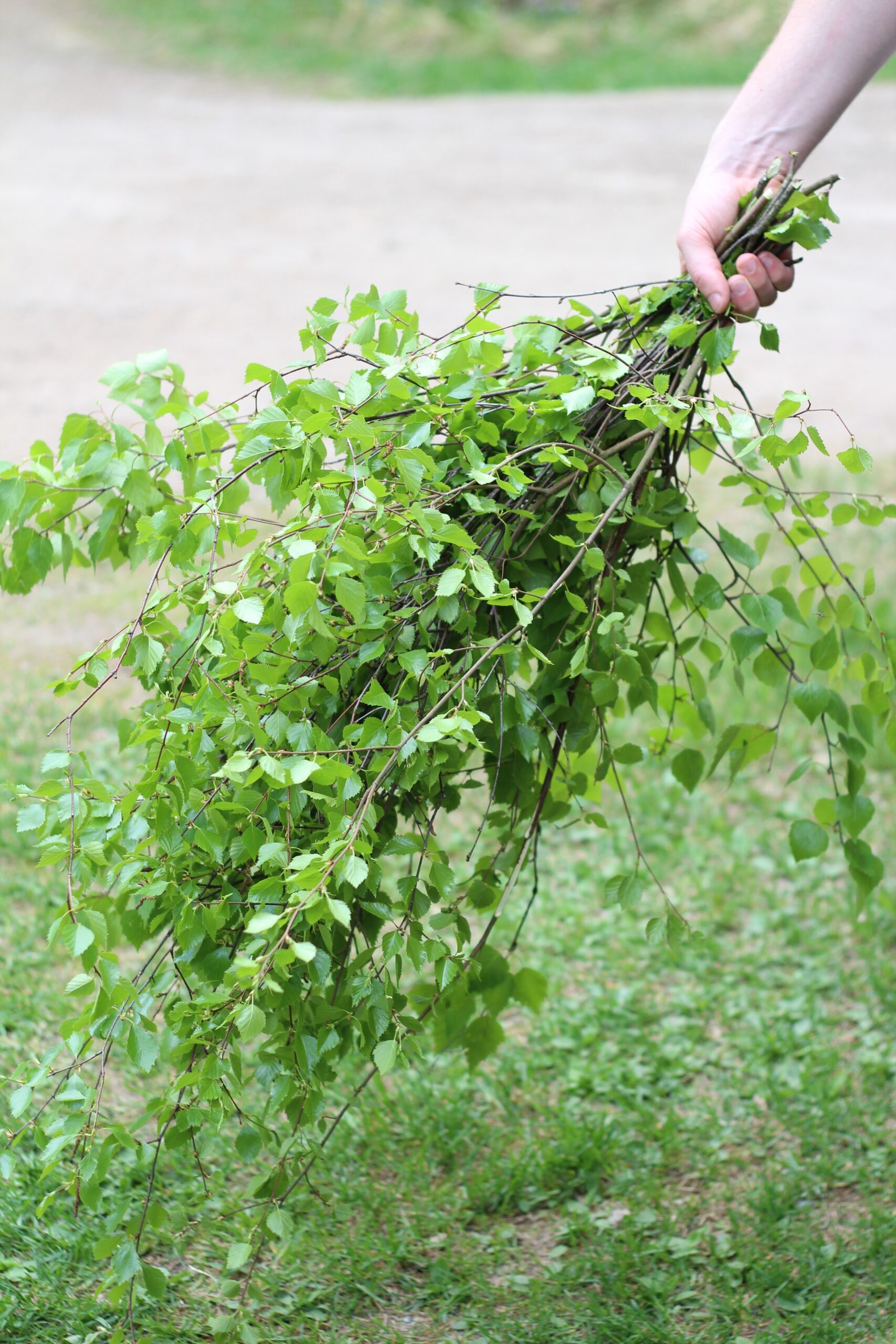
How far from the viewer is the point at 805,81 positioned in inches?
76.5

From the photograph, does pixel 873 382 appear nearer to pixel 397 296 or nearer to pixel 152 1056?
pixel 397 296

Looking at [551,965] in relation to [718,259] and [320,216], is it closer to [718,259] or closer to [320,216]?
[718,259]

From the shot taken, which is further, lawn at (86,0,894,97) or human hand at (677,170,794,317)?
lawn at (86,0,894,97)

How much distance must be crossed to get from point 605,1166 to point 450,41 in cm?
1098

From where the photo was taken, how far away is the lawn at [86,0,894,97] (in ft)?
34.5

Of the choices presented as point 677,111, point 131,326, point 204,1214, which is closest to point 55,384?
point 131,326

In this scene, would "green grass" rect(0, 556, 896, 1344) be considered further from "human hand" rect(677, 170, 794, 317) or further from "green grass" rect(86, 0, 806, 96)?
"green grass" rect(86, 0, 806, 96)

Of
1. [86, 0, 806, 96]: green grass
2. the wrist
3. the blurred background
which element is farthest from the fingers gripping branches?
[86, 0, 806, 96]: green grass

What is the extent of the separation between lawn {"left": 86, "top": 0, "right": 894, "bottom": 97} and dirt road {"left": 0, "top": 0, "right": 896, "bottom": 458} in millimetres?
425

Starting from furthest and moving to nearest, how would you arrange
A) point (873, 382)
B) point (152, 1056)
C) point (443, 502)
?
point (873, 382)
point (443, 502)
point (152, 1056)

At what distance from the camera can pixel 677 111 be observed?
9.80 meters

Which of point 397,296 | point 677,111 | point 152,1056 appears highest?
point 677,111

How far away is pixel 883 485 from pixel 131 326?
378cm

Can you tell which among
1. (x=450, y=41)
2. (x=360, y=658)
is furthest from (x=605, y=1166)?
(x=450, y=41)
